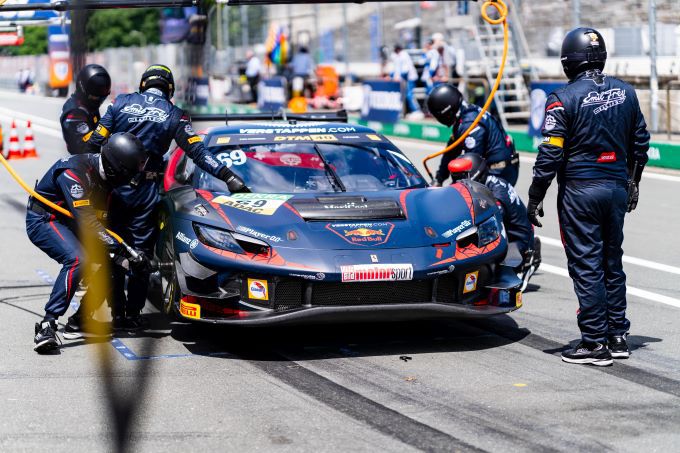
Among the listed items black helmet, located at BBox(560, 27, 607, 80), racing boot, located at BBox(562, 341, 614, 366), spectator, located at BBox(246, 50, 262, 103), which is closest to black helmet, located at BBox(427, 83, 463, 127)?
black helmet, located at BBox(560, 27, 607, 80)

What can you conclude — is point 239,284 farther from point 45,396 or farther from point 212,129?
point 212,129

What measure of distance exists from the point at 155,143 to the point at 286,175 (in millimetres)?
933

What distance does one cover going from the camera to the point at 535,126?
1962 cm

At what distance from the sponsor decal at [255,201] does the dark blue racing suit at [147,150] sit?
1.14ft

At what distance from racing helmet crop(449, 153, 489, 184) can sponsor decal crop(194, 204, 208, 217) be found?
6.75 ft

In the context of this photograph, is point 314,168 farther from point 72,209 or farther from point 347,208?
point 72,209

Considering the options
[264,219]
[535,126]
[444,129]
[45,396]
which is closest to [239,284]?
[264,219]

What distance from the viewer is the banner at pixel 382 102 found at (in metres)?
25.0

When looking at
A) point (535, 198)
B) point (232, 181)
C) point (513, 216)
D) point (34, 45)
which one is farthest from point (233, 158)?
point (34, 45)

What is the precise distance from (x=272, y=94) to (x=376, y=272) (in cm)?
2737

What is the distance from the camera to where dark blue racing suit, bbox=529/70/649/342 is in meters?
6.60

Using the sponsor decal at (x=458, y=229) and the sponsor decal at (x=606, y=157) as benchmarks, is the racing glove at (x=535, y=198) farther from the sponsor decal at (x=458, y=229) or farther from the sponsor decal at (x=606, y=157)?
the sponsor decal at (x=458, y=229)

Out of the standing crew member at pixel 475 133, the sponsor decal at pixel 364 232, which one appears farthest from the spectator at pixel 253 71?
the sponsor decal at pixel 364 232

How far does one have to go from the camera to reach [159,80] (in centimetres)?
816
